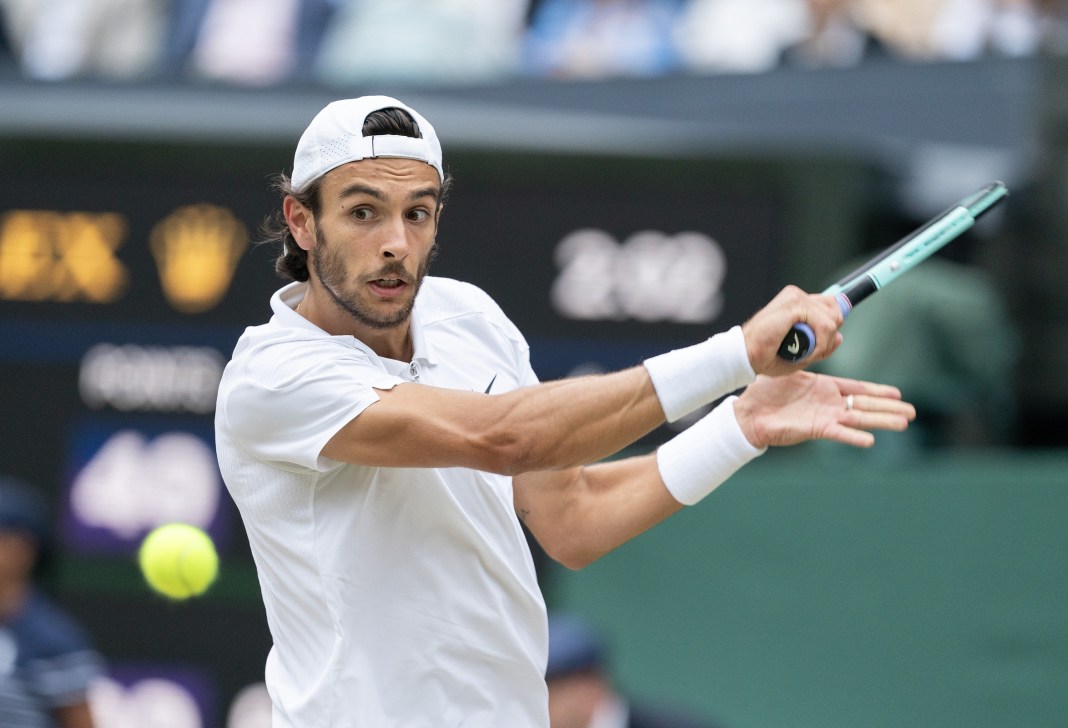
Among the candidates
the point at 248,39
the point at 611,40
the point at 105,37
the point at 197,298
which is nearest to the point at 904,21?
the point at 611,40

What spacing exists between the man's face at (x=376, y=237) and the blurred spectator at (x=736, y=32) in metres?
5.21

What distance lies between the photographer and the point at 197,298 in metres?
6.87

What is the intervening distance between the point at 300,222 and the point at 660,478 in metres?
0.81

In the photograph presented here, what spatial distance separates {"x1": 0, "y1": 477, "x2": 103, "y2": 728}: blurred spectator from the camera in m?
5.68

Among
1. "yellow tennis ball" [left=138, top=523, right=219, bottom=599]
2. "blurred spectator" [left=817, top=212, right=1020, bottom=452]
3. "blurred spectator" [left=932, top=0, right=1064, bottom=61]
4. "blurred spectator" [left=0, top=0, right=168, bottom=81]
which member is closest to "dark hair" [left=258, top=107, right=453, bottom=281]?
"yellow tennis ball" [left=138, top=523, right=219, bottom=599]

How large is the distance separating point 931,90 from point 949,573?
2.10m

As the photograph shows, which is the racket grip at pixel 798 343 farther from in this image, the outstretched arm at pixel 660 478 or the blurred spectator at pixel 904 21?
the blurred spectator at pixel 904 21

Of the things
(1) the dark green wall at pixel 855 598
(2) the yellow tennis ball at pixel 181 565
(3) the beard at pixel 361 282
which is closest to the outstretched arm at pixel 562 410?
(3) the beard at pixel 361 282

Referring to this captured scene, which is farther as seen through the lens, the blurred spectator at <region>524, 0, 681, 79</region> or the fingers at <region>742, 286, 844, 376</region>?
the blurred spectator at <region>524, 0, 681, 79</region>

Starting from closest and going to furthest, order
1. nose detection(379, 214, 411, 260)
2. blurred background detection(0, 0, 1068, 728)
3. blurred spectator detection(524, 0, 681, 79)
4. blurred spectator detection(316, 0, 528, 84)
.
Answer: nose detection(379, 214, 411, 260) → blurred background detection(0, 0, 1068, 728) → blurred spectator detection(316, 0, 528, 84) → blurred spectator detection(524, 0, 681, 79)

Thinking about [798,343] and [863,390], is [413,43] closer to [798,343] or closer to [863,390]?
[863,390]

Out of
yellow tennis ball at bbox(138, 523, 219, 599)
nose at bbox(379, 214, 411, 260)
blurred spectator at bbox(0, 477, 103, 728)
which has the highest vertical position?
nose at bbox(379, 214, 411, 260)

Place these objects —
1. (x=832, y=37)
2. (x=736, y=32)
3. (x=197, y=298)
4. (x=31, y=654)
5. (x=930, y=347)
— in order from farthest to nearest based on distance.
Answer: (x=736, y=32)
(x=832, y=37)
(x=197, y=298)
(x=930, y=347)
(x=31, y=654)

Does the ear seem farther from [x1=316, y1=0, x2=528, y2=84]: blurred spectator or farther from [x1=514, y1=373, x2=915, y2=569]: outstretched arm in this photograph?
[x1=316, y1=0, x2=528, y2=84]: blurred spectator
